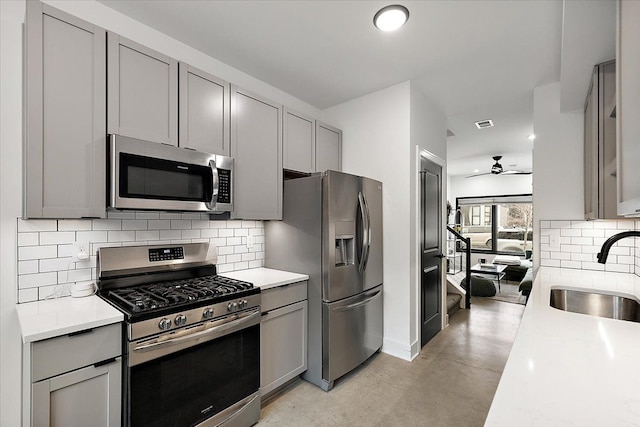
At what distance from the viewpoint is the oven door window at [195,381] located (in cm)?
149

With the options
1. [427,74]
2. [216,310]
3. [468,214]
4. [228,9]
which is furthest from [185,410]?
[468,214]

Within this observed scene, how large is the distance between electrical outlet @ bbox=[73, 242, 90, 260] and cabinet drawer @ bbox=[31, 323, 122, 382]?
0.65 metres

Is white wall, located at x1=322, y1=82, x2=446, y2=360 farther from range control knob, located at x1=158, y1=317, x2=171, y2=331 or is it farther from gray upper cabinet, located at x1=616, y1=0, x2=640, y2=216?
range control knob, located at x1=158, y1=317, x2=171, y2=331

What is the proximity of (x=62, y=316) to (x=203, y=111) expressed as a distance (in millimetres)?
1468

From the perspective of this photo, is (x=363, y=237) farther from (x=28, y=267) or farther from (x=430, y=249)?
(x=28, y=267)

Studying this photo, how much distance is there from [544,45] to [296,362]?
124 inches

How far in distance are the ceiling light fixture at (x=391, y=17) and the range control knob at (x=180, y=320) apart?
2207mm

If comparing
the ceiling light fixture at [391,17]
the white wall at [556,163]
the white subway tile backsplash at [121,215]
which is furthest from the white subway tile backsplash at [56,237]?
the white wall at [556,163]

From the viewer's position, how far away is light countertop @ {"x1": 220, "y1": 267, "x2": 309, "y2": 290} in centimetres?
226

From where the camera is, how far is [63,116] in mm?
1591

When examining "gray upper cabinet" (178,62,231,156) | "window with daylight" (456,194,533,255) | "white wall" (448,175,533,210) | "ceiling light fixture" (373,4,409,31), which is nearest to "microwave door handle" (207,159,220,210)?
"gray upper cabinet" (178,62,231,156)

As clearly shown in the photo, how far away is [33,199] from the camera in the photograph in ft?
4.92

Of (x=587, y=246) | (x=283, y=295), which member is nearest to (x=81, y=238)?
(x=283, y=295)

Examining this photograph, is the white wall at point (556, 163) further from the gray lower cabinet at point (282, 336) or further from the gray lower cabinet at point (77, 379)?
the gray lower cabinet at point (77, 379)
